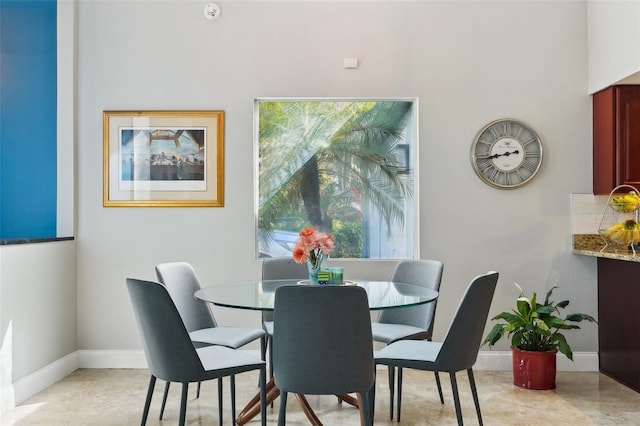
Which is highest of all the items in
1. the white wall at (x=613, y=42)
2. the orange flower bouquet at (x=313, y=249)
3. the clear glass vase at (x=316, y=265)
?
the white wall at (x=613, y=42)

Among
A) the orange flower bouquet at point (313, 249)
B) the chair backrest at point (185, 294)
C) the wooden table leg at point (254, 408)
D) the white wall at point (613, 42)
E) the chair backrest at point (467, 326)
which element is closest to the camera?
the chair backrest at point (467, 326)

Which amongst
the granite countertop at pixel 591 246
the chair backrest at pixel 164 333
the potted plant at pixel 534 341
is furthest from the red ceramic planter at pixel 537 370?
→ the chair backrest at pixel 164 333

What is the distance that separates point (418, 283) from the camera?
3.46 meters

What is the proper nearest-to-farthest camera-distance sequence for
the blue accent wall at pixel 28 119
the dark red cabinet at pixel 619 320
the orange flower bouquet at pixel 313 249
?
1. the orange flower bouquet at pixel 313 249
2. the dark red cabinet at pixel 619 320
3. the blue accent wall at pixel 28 119

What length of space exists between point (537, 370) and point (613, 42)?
7.39ft

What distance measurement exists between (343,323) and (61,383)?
2563 mm

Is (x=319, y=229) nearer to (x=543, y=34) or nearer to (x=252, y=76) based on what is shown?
(x=252, y=76)

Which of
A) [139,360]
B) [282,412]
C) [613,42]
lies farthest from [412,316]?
[613,42]

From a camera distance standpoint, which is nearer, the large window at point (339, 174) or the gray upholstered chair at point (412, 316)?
the gray upholstered chair at point (412, 316)

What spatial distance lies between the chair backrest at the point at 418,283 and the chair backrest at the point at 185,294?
112 cm

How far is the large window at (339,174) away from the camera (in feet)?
13.8

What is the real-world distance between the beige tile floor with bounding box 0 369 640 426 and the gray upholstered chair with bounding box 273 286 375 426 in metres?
0.95

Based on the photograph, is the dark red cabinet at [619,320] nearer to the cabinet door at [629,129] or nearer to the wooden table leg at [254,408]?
the cabinet door at [629,129]

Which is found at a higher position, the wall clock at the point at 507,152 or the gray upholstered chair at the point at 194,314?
the wall clock at the point at 507,152
